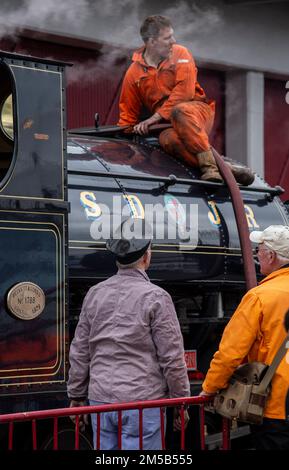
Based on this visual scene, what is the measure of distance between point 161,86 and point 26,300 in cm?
264

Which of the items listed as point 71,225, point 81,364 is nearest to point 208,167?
point 71,225

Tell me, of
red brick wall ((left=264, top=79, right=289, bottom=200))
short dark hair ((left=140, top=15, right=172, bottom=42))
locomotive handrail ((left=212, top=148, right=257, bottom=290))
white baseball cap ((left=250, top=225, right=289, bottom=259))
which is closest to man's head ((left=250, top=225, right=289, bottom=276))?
white baseball cap ((left=250, top=225, right=289, bottom=259))

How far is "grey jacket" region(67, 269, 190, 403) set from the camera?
4715 millimetres

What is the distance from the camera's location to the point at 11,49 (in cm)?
1097

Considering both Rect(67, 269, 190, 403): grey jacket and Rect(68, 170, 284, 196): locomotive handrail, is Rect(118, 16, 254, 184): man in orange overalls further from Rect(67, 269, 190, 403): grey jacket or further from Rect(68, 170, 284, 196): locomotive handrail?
Rect(67, 269, 190, 403): grey jacket

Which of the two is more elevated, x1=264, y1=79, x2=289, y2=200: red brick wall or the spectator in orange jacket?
x1=264, y1=79, x2=289, y2=200: red brick wall

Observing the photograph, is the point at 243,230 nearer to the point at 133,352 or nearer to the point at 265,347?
the point at 133,352

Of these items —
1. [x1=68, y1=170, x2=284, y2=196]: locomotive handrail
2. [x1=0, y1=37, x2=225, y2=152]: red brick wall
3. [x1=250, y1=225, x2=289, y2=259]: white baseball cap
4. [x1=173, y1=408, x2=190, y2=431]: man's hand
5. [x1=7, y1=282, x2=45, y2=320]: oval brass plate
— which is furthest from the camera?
[x1=0, y1=37, x2=225, y2=152]: red brick wall

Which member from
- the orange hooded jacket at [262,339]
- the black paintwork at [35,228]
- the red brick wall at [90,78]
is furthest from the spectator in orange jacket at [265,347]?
the red brick wall at [90,78]

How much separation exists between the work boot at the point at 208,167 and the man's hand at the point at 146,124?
474mm

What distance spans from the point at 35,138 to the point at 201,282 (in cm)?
181

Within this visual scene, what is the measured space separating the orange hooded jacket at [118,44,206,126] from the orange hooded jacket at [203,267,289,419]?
3.24 metres

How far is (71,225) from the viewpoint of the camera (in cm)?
609

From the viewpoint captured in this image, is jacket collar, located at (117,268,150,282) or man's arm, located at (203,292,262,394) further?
jacket collar, located at (117,268,150,282)
